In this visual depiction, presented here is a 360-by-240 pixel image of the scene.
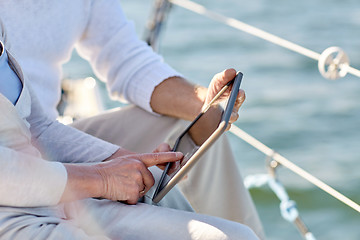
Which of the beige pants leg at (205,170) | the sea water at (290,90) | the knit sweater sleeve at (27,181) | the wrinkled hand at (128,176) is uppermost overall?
the sea water at (290,90)

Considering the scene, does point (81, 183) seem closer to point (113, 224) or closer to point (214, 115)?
point (113, 224)

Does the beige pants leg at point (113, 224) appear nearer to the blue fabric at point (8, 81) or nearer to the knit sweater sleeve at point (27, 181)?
the knit sweater sleeve at point (27, 181)

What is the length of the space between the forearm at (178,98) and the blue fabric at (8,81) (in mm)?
352

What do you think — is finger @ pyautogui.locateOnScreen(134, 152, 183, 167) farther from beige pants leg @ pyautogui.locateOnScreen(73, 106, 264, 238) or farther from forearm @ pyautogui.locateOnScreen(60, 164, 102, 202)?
beige pants leg @ pyautogui.locateOnScreen(73, 106, 264, 238)

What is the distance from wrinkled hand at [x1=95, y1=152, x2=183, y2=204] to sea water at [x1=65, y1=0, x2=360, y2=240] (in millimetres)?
1525

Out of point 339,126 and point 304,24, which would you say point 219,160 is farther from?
point 304,24

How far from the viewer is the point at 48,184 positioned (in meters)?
0.86

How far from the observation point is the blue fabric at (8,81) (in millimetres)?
962

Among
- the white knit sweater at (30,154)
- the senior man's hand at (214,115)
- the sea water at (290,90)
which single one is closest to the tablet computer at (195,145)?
the senior man's hand at (214,115)

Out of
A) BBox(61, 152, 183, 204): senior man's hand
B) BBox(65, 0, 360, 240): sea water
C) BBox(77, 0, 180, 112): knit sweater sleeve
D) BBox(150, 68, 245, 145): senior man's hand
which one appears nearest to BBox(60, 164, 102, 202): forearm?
BBox(61, 152, 183, 204): senior man's hand

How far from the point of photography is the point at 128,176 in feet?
3.10

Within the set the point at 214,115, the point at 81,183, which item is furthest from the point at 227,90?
the point at 81,183

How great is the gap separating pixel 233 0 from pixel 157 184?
4.47m

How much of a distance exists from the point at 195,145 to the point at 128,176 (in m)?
0.12
